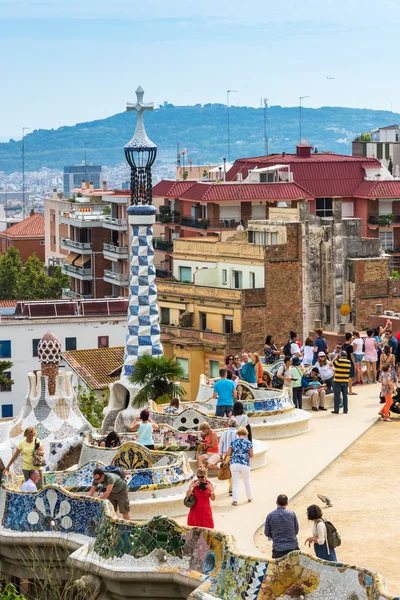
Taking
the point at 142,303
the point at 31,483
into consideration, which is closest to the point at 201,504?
the point at 31,483

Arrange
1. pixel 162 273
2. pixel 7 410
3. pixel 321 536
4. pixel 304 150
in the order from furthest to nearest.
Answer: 1. pixel 304 150
2. pixel 162 273
3. pixel 7 410
4. pixel 321 536

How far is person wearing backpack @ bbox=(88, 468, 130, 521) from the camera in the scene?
71.5 ft

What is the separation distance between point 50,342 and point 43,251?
370 ft

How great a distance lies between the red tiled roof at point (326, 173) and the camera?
337ft

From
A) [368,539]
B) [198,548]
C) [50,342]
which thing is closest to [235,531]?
[368,539]

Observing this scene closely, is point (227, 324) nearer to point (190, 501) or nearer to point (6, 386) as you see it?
point (6, 386)

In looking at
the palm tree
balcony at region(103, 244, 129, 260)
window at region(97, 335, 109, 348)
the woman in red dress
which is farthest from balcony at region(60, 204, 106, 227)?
the woman in red dress

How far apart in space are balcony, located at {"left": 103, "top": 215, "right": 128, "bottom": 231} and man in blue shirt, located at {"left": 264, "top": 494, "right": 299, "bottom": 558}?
90253mm

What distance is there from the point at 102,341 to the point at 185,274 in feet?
16.3

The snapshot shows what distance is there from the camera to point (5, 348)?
7438 cm

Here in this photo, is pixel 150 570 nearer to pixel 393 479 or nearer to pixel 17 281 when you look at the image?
pixel 393 479

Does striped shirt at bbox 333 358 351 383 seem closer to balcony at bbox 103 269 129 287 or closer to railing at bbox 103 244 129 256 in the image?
balcony at bbox 103 269 129 287

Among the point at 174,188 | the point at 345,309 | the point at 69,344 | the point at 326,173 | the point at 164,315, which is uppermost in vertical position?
the point at 326,173

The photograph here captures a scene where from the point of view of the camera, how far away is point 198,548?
63.6 feet
